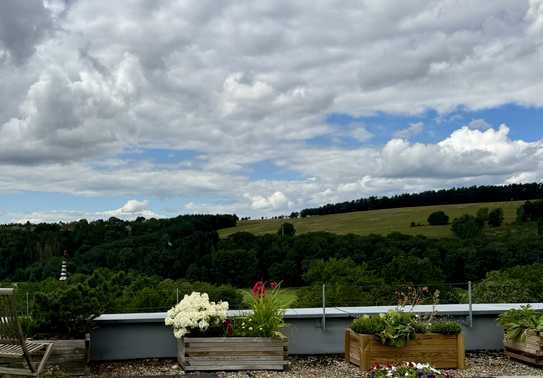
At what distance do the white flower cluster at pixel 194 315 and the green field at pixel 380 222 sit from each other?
37827mm

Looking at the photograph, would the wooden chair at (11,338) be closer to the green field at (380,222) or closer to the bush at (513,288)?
the bush at (513,288)

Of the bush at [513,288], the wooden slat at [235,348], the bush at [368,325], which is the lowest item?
the bush at [513,288]

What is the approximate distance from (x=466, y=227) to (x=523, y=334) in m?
39.4

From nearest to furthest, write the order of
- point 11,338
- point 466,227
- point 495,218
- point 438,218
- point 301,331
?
point 11,338
point 301,331
point 466,227
point 495,218
point 438,218

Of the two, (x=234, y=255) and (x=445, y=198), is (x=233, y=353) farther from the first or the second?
(x=445, y=198)

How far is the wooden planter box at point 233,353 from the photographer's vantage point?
268 inches

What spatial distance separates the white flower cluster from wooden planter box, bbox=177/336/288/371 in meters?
0.13

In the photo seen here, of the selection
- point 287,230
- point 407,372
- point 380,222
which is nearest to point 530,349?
point 407,372

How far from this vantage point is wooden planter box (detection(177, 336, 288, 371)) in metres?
A: 6.80

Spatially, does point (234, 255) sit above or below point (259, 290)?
below

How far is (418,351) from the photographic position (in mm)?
7016

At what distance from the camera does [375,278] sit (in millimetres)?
34719

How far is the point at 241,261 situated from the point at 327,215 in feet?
48.3

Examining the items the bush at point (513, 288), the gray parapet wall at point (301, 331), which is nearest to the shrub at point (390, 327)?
the gray parapet wall at point (301, 331)
